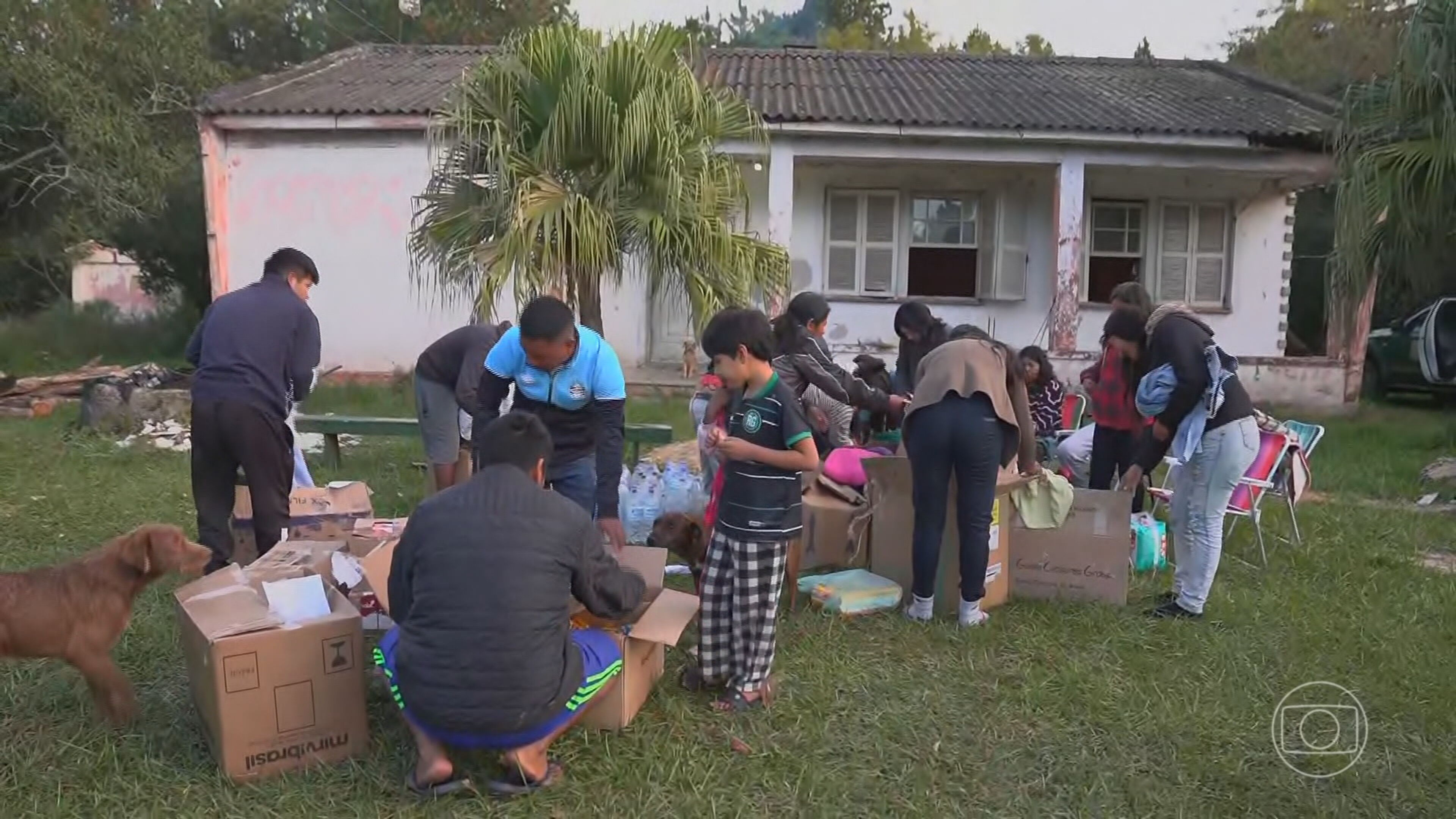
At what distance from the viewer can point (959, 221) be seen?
14.2 meters

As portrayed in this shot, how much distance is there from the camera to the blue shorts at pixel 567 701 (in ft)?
10.1

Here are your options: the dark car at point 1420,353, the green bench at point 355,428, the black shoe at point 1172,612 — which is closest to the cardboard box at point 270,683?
the black shoe at point 1172,612

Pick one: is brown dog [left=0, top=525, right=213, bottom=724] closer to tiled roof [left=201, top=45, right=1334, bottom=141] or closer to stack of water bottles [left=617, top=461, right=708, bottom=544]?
stack of water bottles [left=617, top=461, right=708, bottom=544]

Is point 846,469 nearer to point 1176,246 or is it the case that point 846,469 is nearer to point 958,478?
point 958,478

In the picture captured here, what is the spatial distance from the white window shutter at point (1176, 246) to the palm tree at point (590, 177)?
9591mm

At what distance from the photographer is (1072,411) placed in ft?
29.3

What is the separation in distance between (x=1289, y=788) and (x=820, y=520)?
8.88ft

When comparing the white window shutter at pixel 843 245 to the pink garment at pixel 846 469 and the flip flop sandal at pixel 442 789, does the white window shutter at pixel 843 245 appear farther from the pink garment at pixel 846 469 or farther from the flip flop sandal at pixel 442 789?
the flip flop sandal at pixel 442 789

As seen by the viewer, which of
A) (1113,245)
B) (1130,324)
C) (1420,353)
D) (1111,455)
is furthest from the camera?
(1113,245)

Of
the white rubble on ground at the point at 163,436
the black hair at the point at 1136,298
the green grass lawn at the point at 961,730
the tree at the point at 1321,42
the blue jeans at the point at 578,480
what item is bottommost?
the green grass lawn at the point at 961,730

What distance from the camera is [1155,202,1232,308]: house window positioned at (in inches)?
557

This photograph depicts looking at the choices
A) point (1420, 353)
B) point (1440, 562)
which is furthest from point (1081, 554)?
point (1420, 353)

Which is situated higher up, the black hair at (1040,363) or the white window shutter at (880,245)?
the white window shutter at (880,245)

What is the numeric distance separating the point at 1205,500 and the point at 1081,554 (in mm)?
655
